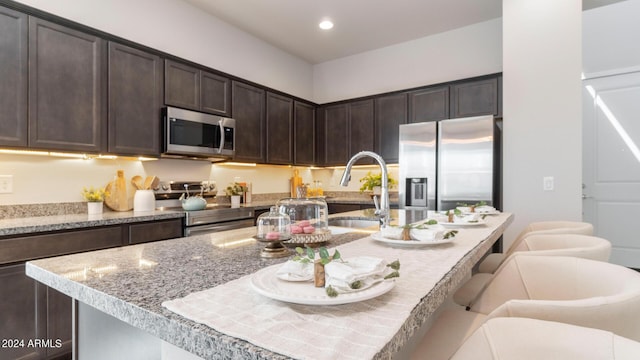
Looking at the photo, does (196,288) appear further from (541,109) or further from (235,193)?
(541,109)

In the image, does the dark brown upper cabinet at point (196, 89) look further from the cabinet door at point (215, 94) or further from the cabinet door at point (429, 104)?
the cabinet door at point (429, 104)

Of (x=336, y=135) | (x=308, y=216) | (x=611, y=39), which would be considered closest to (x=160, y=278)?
(x=308, y=216)

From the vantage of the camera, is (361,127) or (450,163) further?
(361,127)

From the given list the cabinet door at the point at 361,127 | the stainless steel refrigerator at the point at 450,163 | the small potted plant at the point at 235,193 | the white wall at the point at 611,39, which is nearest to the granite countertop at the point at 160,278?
the small potted plant at the point at 235,193

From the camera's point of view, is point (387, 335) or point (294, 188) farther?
point (294, 188)

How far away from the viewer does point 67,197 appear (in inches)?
102

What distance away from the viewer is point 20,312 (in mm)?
1876

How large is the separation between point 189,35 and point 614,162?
5229mm

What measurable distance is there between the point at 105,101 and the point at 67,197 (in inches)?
32.4

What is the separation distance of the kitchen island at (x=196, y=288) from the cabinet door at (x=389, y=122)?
275 cm

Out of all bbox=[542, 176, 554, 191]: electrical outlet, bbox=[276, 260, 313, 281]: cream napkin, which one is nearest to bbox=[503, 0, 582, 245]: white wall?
bbox=[542, 176, 554, 191]: electrical outlet

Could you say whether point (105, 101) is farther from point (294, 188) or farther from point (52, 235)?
point (294, 188)

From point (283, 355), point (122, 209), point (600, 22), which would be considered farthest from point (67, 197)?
point (600, 22)

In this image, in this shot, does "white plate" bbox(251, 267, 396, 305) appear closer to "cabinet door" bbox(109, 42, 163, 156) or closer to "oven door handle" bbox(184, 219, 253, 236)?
"oven door handle" bbox(184, 219, 253, 236)
